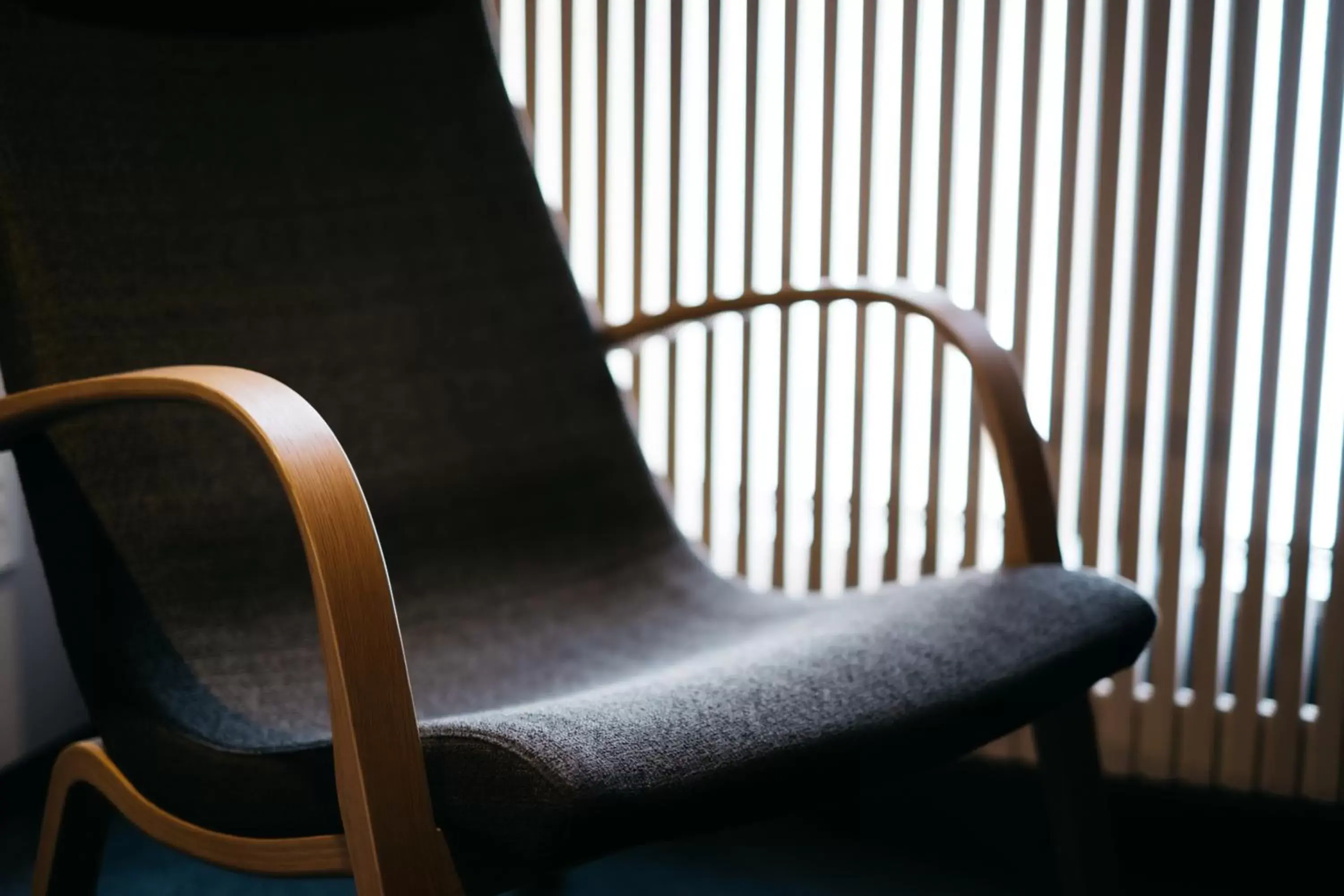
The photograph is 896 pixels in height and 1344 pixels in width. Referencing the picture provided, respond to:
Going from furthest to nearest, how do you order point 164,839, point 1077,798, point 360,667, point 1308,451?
point 1308,451
point 1077,798
point 164,839
point 360,667

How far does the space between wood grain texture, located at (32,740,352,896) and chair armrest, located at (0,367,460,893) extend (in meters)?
0.08

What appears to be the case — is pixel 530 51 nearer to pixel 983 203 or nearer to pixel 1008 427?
pixel 983 203

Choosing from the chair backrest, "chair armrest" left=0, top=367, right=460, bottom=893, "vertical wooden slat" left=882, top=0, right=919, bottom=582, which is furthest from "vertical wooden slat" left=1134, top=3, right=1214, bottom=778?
"chair armrest" left=0, top=367, right=460, bottom=893

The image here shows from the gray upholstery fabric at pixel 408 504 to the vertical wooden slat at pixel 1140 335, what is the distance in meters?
0.45

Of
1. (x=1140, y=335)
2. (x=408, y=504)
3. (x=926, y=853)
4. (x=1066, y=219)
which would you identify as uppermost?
(x=1066, y=219)

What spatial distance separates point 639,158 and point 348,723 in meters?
1.01

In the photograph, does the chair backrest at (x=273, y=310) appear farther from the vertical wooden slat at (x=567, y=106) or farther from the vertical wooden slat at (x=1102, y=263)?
the vertical wooden slat at (x=1102, y=263)

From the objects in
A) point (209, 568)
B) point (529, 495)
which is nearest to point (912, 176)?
point (529, 495)

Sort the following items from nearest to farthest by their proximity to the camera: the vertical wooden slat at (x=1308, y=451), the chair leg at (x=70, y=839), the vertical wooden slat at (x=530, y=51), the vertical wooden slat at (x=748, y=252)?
1. the chair leg at (x=70, y=839)
2. the vertical wooden slat at (x=1308, y=451)
3. the vertical wooden slat at (x=748, y=252)
4. the vertical wooden slat at (x=530, y=51)

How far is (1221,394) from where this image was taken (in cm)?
132

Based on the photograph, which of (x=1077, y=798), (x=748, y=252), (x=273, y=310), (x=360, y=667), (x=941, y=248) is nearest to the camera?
(x=360, y=667)

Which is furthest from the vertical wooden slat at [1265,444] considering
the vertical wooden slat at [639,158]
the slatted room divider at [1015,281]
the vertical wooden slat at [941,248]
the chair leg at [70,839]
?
the chair leg at [70,839]

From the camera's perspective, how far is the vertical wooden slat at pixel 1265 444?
4.08 ft

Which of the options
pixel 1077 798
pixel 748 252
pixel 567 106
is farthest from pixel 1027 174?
pixel 1077 798
